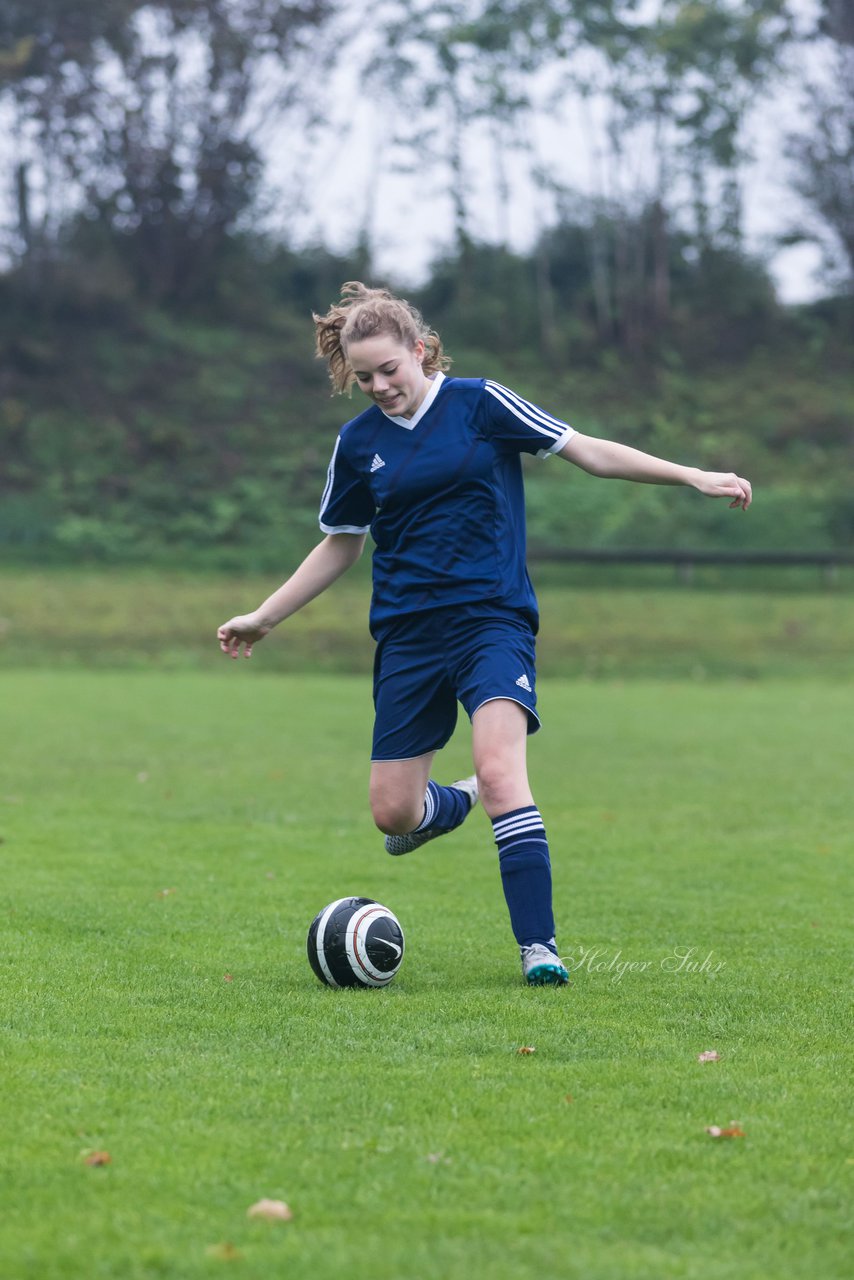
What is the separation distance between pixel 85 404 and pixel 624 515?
15.6 m

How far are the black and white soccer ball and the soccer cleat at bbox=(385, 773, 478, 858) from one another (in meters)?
0.93

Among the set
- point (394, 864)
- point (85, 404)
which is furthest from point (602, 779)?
point (85, 404)

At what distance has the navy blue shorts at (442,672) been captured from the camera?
574 centimetres

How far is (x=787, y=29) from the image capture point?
46.7m

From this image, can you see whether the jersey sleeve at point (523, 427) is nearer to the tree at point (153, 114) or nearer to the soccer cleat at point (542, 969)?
the soccer cleat at point (542, 969)

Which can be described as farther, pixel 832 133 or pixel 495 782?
pixel 832 133

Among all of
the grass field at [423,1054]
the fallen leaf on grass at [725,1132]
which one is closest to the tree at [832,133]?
the grass field at [423,1054]

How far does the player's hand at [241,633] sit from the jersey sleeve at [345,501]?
491mm

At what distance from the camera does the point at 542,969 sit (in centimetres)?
550

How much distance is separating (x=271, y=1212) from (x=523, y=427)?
3.44 m

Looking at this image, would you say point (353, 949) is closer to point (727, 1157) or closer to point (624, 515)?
point (727, 1157)

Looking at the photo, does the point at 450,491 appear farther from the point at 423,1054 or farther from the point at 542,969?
the point at 423,1054

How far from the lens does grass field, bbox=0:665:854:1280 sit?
3.12 m
